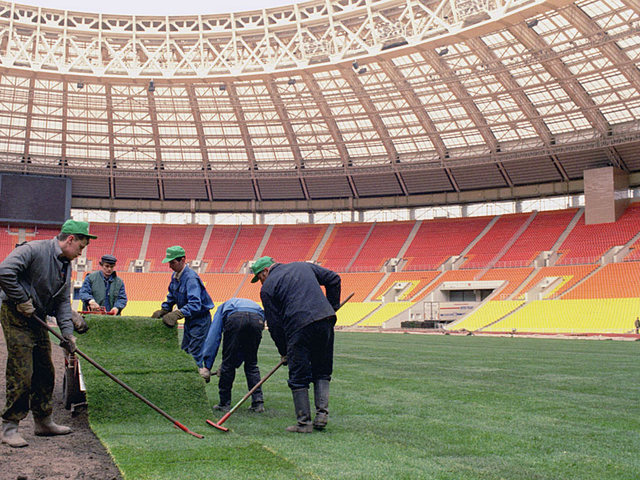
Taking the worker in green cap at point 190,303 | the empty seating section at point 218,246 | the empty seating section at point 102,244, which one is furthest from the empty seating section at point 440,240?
the worker in green cap at point 190,303

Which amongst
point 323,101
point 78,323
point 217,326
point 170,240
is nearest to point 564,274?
point 323,101

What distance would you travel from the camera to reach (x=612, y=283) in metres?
39.1

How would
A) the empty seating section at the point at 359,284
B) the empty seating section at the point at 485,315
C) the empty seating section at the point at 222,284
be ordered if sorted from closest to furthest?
the empty seating section at the point at 485,315
the empty seating section at the point at 359,284
the empty seating section at the point at 222,284

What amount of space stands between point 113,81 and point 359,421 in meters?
34.7

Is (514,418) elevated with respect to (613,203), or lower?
lower

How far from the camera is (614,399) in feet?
28.4

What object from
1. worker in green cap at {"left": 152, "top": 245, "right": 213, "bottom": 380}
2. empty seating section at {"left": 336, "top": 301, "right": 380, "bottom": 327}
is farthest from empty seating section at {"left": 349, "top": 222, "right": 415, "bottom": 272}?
worker in green cap at {"left": 152, "top": 245, "right": 213, "bottom": 380}

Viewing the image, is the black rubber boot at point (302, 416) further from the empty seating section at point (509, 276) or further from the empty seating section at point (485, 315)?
the empty seating section at point (509, 276)

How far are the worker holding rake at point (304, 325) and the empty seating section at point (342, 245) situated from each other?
45411 millimetres

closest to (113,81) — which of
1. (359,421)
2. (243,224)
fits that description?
(243,224)

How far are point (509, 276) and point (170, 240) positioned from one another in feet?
99.4

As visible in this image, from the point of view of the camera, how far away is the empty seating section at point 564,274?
1610 inches

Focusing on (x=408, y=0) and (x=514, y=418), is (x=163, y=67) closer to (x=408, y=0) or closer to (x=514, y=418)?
(x=408, y=0)

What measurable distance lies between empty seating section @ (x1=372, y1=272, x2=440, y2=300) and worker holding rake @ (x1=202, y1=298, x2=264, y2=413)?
39.1 m
